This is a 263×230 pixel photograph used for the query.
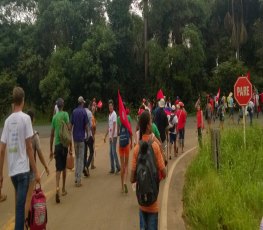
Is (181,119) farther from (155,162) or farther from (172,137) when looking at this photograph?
(155,162)

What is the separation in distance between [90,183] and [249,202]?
437 cm

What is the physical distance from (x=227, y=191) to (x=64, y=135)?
3.34 m

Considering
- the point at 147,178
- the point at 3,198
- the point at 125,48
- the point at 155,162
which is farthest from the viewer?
the point at 125,48

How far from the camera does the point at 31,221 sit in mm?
6516

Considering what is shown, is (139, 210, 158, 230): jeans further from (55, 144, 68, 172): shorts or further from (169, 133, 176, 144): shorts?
(169, 133, 176, 144): shorts

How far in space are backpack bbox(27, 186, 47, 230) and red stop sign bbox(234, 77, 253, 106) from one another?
29.5 ft

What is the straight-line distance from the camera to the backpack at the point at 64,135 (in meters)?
9.51

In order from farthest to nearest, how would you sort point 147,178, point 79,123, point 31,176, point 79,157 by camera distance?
1. point 79,123
2. point 79,157
3. point 31,176
4. point 147,178

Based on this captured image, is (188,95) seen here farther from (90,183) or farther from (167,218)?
(167,218)

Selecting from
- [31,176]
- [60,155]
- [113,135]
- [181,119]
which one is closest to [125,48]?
[181,119]

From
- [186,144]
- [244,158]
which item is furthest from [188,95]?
[244,158]

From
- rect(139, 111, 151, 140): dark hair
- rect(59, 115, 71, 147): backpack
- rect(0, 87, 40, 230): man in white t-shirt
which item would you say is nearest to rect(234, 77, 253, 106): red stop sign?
rect(59, 115, 71, 147): backpack

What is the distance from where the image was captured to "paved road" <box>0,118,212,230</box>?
795 centimetres

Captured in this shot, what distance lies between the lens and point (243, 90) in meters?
14.2
